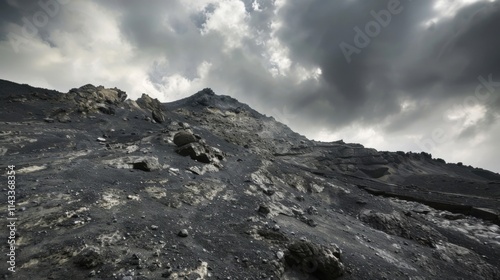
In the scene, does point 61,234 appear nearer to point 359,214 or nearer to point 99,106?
point 359,214

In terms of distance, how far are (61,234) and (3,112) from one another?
907 inches

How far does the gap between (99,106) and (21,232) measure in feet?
84.5

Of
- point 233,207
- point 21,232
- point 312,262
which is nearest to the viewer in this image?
point 21,232

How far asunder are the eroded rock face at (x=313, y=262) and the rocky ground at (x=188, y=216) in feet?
0.13

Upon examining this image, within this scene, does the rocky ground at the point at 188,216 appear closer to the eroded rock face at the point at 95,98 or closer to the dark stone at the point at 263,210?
the dark stone at the point at 263,210

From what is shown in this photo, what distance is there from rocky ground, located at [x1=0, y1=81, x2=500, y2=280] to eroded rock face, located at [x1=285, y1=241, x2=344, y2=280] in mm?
39

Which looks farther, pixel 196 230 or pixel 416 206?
pixel 416 206

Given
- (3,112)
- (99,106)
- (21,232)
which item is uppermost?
(99,106)

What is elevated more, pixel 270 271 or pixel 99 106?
pixel 99 106

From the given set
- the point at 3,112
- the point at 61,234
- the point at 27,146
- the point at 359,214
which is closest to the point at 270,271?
the point at 61,234

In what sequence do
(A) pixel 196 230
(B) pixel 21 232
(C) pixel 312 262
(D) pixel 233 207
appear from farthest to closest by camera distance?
1. (D) pixel 233 207
2. (A) pixel 196 230
3. (C) pixel 312 262
4. (B) pixel 21 232

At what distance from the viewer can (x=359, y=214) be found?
21156 millimetres

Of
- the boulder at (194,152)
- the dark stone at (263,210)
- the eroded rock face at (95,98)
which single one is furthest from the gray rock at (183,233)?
the eroded rock face at (95,98)

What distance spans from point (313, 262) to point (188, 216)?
577cm
